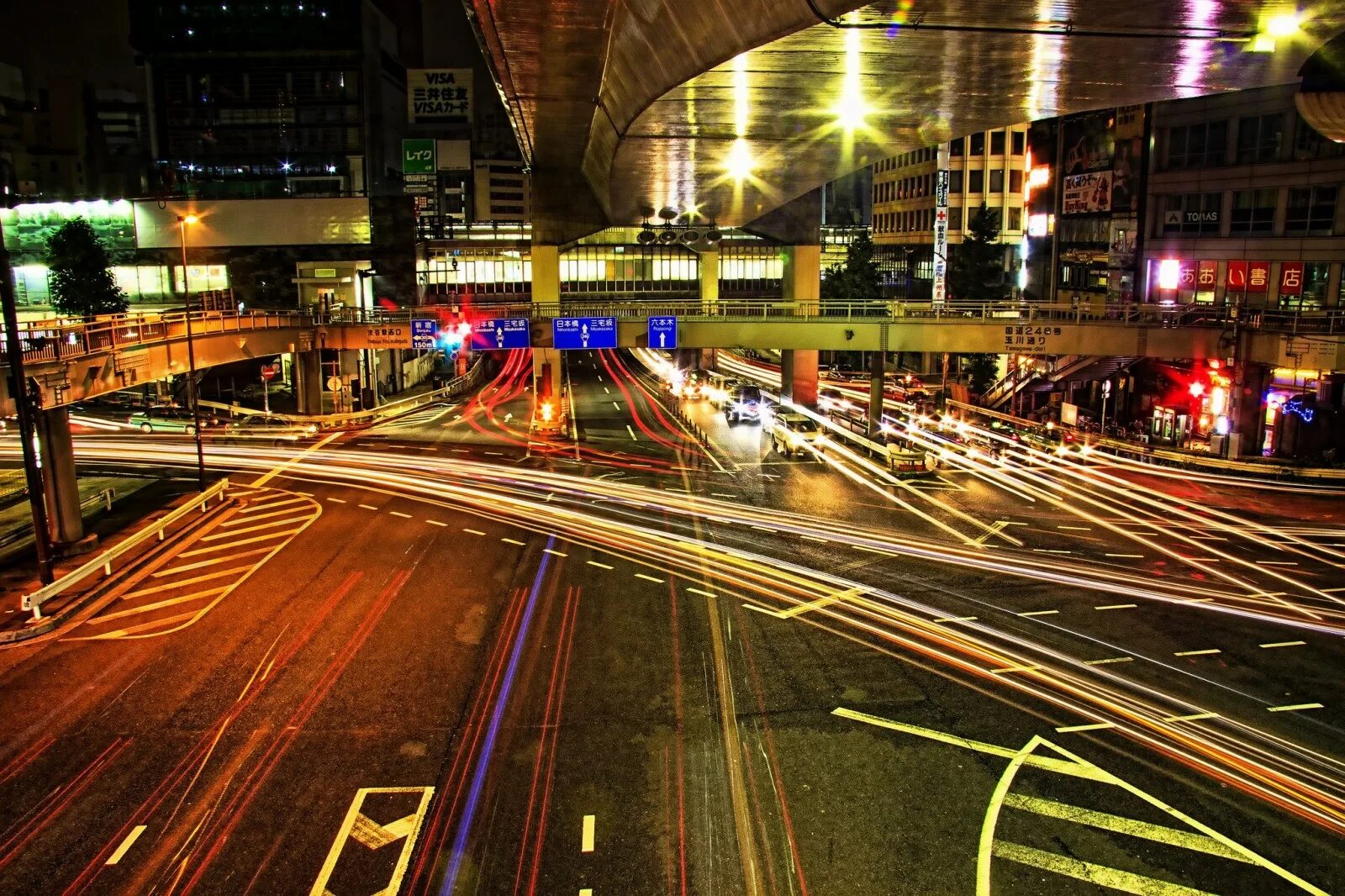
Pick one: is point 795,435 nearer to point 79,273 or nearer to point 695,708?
point 695,708

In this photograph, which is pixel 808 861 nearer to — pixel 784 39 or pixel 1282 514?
pixel 784 39

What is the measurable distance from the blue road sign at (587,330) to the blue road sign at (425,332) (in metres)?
6.34

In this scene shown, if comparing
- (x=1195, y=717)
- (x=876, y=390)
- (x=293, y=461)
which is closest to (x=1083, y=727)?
(x=1195, y=717)

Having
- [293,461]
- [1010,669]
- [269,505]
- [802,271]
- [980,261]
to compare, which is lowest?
[1010,669]

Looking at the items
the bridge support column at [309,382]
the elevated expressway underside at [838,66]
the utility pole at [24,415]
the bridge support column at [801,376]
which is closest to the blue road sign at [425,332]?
the bridge support column at [309,382]

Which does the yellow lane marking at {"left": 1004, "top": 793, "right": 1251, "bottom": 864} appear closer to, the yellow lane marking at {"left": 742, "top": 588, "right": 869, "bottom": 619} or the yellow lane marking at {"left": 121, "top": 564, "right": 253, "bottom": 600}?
the yellow lane marking at {"left": 742, "top": 588, "right": 869, "bottom": 619}

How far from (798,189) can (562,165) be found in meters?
12.6

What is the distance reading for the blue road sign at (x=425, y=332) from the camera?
4906cm

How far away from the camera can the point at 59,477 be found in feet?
84.0

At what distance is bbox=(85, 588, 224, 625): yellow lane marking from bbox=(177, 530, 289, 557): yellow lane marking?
3.61m

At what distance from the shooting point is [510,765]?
14.8 metres

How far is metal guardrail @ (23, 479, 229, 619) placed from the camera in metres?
21.2

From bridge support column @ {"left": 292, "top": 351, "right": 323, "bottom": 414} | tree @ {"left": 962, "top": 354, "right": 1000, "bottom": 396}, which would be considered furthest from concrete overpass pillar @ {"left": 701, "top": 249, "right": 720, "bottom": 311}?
bridge support column @ {"left": 292, "top": 351, "right": 323, "bottom": 414}

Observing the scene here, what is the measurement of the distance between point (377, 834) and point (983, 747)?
9.54 meters
